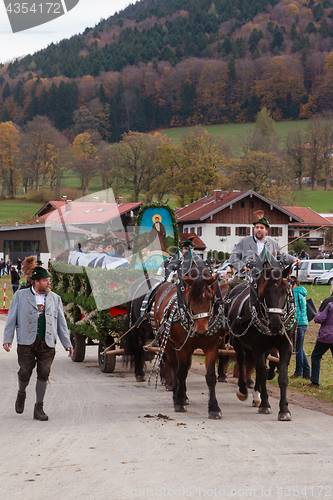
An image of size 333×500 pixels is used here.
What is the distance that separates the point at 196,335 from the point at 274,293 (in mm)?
1063

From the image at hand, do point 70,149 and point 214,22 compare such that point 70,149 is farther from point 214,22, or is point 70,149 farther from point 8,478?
point 214,22

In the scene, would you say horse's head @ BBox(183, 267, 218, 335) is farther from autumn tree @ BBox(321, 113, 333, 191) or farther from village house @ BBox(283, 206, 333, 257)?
autumn tree @ BBox(321, 113, 333, 191)

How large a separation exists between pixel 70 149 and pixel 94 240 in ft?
222

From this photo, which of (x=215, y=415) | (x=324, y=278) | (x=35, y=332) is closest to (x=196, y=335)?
(x=215, y=415)

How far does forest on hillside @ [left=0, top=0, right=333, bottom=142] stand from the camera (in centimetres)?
11162

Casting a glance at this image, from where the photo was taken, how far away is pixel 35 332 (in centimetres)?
663

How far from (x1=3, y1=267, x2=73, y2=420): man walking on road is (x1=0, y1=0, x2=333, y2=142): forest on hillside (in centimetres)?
9456

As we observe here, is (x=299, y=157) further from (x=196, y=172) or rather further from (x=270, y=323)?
(x=270, y=323)

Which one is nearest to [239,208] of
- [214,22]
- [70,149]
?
[70,149]

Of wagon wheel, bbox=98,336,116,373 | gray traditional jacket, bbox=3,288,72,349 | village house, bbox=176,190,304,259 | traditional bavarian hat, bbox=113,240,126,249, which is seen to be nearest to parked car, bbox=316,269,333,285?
village house, bbox=176,190,304,259

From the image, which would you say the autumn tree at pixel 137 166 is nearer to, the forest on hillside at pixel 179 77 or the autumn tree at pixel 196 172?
the autumn tree at pixel 196 172

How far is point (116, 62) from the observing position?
132 m

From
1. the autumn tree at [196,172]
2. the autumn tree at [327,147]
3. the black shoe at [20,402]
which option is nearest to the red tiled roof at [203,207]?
the autumn tree at [196,172]

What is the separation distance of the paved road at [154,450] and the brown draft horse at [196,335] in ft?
0.90
